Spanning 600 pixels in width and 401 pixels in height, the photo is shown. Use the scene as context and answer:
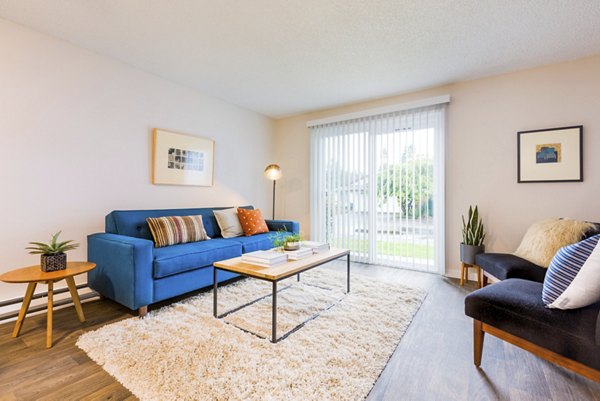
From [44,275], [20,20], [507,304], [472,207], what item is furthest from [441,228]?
[20,20]

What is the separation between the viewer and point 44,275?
1844 millimetres

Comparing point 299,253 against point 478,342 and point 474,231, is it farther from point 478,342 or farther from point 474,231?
point 474,231

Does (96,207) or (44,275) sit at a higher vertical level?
(96,207)

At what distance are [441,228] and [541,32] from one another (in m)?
2.13

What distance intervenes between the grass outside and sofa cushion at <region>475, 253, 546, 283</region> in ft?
3.36

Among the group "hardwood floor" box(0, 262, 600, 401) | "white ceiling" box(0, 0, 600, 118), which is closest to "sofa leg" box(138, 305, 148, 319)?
"hardwood floor" box(0, 262, 600, 401)

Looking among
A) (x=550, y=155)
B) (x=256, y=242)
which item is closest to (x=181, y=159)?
(x=256, y=242)

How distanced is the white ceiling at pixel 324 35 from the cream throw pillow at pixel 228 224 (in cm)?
168

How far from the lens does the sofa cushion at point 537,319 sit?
3.94 feet

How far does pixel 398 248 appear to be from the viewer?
3.71 m

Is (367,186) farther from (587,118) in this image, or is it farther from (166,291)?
(166,291)

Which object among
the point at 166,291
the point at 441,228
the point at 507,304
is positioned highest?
the point at 441,228

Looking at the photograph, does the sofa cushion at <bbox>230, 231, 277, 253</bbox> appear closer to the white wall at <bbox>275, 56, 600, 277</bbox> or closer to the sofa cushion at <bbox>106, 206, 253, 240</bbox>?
the sofa cushion at <bbox>106, 206, 253, 240</bbox>

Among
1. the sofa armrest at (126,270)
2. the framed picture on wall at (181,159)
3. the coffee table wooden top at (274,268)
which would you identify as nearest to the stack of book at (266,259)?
the coffee table wooden top at (274,268)
